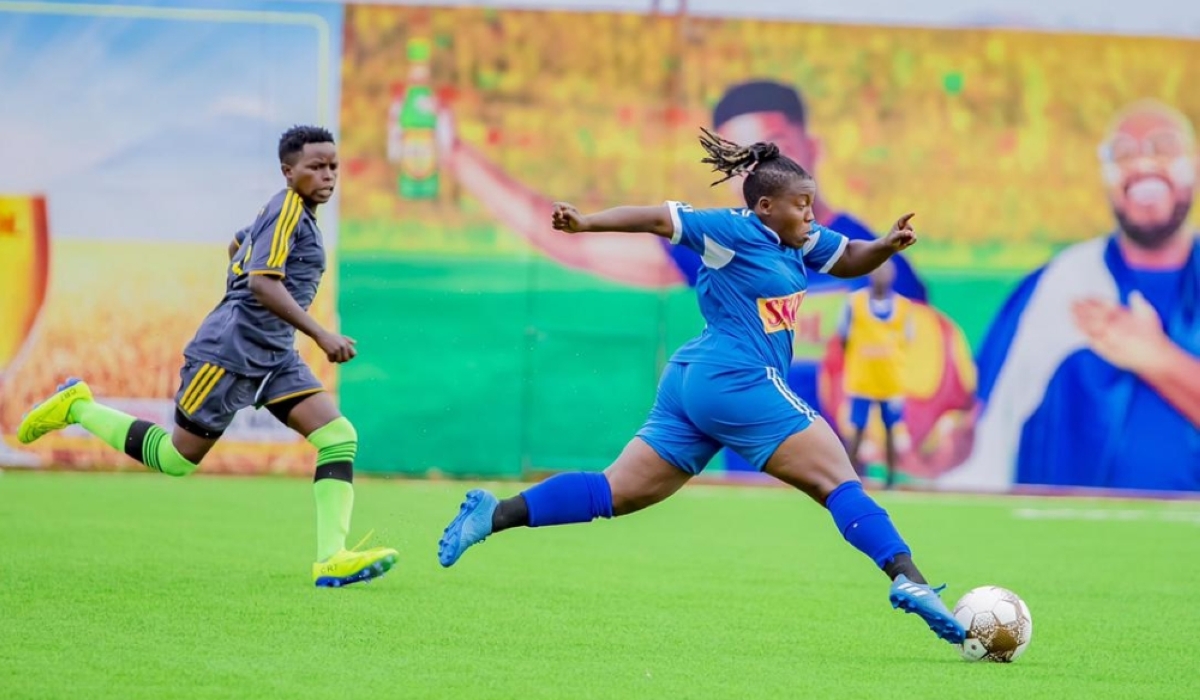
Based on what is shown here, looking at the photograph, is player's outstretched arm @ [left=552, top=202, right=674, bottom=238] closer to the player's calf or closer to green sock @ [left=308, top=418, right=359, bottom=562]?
green sock @ [left=308, top=418, right=359, bottom=562]

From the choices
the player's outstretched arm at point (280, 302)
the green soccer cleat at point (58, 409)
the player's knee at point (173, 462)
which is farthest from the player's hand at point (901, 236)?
the green soccer cleat at point (58, 409)

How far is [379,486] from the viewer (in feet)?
52.4

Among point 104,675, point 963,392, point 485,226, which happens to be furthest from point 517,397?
point 104,675

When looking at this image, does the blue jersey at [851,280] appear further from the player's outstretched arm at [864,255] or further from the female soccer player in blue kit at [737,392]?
the female soccer player in blue kit at [737,392]

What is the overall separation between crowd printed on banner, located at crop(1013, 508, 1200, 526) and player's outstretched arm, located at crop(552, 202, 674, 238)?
8.77 meters

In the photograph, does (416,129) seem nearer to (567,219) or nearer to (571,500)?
(571,500)

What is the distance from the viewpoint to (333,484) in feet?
28.0

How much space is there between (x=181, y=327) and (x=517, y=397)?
125 inches

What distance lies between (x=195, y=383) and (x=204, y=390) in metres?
0.06

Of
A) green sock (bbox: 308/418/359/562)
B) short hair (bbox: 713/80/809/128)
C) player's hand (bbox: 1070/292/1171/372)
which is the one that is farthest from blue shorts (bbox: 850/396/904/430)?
green sock (bbox: 308/418/359/562)

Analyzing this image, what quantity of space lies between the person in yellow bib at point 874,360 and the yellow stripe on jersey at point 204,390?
955 cm

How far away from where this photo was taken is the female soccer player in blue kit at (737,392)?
6.89 m

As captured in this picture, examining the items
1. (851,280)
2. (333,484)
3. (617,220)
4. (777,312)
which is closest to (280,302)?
(333,484)

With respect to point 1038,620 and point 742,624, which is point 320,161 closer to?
point 742,624
